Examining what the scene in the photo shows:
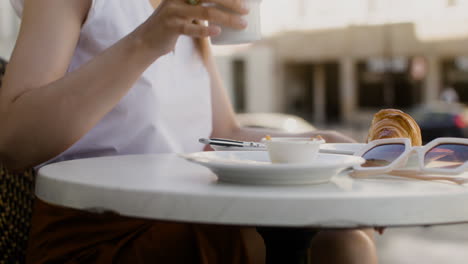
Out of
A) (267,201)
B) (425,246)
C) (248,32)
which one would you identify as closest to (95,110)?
(248,32)

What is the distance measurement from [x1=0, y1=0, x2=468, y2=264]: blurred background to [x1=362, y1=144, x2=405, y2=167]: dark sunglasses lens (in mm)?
12890

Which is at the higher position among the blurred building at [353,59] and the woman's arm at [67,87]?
the woman's arm at [67,87]

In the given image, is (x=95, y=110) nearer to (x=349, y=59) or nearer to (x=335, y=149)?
(x=335, y=149)

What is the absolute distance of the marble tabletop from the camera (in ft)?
2.57

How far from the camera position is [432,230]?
219 inches

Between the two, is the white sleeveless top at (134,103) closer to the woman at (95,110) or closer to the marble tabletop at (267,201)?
the woman at (95,110)

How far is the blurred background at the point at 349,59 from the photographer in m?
18.2

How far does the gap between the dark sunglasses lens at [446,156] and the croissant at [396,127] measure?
9.6 inches

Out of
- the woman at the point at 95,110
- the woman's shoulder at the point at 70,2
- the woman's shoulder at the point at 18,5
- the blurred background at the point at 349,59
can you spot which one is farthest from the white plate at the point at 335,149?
the blurred background at the point at 349,59

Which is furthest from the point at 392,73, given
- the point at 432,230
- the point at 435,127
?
the point at 432,230

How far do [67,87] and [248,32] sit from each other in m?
0.39

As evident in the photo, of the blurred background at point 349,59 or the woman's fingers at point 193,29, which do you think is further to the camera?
the blurred background at point 349,59

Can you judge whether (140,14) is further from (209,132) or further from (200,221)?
(200,221)

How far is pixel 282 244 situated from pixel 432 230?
4.88 meters
